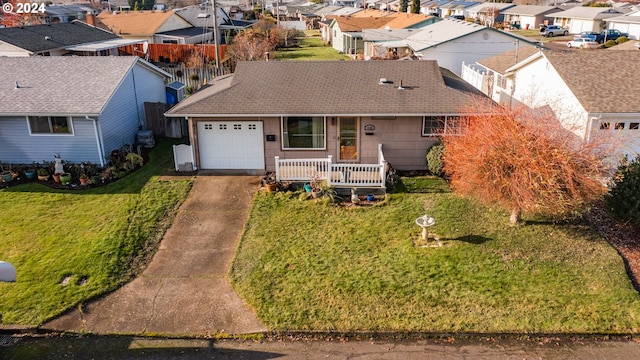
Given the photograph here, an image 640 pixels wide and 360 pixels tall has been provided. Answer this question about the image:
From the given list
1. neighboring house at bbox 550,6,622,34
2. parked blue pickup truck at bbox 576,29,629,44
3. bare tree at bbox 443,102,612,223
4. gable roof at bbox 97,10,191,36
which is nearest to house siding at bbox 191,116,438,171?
bare tree at bbox 443,102,612,223

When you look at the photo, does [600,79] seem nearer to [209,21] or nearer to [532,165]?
[532,165]

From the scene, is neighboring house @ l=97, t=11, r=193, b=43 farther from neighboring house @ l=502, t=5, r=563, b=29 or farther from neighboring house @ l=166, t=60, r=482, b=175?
neighboring house @ l=502, t=5, r=563, b=29

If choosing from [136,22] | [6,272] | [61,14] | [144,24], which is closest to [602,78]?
[6,272]

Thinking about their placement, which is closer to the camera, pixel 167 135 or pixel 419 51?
pixel 167 135

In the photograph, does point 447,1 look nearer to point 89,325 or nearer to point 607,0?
point 607,0

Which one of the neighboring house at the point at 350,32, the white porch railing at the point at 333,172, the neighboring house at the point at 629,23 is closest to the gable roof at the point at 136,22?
the neighboring house at the point at 350,32

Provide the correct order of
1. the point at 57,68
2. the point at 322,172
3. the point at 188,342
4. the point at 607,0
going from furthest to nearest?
the point at 607,0, the point at 57,68, the point at 322,172, the point at 188,342

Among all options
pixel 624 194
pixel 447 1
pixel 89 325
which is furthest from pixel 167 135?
pixel 447 1
